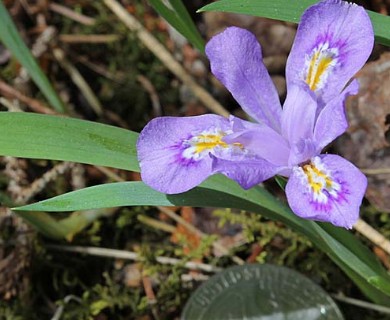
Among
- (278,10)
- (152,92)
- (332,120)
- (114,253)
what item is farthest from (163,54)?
(332,120)

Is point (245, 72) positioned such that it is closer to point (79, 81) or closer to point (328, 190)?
point (328, 190)

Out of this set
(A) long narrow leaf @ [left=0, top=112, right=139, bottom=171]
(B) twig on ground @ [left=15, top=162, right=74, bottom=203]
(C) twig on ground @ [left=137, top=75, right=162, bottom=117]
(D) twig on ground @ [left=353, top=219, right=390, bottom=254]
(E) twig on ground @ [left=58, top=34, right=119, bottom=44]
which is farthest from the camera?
(E) twig on ground @ [left=58, top=34, right=119, bottom=44]

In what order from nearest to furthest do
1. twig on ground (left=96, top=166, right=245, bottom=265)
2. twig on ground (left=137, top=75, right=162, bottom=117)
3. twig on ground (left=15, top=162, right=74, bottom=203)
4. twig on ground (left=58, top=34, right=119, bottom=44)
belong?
twig on ground (left=15, top=162, right=74, bottom=203) < twig on ground (left=96, top=166, right=245, bottom=265) < twig on ground (left=137, top=75, right=162, bottom=117) < twig on ground (left=58, top=34, right=119, bottom=44)

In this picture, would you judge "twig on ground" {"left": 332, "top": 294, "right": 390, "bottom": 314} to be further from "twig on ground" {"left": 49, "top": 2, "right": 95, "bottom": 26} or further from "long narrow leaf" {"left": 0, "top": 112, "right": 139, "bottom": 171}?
"twig on ground" {"left": 49, "top": 2, "right": 95, "bottom": 26}

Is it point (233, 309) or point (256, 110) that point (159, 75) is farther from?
point (256, 110)

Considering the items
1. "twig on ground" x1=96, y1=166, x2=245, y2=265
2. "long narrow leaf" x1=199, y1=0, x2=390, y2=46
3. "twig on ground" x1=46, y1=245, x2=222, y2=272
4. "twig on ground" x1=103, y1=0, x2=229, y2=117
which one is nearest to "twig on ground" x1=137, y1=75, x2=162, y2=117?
"twig on ground" x1=103, y1=0, x2=229, y2=117

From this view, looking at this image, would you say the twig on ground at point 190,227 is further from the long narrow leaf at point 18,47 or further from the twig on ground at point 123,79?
the long narrow leaf at point 18,47
